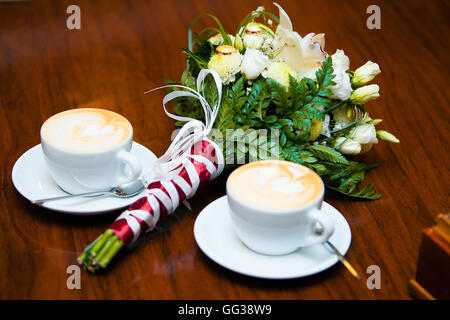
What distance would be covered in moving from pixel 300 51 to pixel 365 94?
0.17 meters

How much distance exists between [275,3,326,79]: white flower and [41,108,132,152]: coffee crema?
40 centimetres

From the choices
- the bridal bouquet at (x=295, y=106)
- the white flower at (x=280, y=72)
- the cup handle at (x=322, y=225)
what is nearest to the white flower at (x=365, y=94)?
the bridal bouquet at (x=295, y=106)

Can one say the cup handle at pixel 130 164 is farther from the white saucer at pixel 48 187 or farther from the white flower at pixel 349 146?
the white flower at pixel 349 146

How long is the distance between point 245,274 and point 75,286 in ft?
0.88

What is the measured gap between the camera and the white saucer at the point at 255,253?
0.86 m

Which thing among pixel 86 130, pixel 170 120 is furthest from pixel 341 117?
pixel 86 130

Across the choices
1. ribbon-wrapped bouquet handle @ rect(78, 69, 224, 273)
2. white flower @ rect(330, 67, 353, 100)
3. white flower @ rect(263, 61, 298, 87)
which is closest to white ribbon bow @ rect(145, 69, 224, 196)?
ribbon-wrapped bouquet handle @ rect(78, 69, 224, 273)

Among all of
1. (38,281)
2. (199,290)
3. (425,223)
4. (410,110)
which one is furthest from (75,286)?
(410,110)

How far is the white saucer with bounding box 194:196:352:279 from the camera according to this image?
0.86m

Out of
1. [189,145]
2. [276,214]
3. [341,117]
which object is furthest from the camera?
[341,117]

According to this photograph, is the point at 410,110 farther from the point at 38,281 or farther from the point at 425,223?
the point at 38,281

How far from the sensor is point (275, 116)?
1157 mm

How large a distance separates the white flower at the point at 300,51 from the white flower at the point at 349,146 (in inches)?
6.2

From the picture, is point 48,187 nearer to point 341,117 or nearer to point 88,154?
point 88,154
